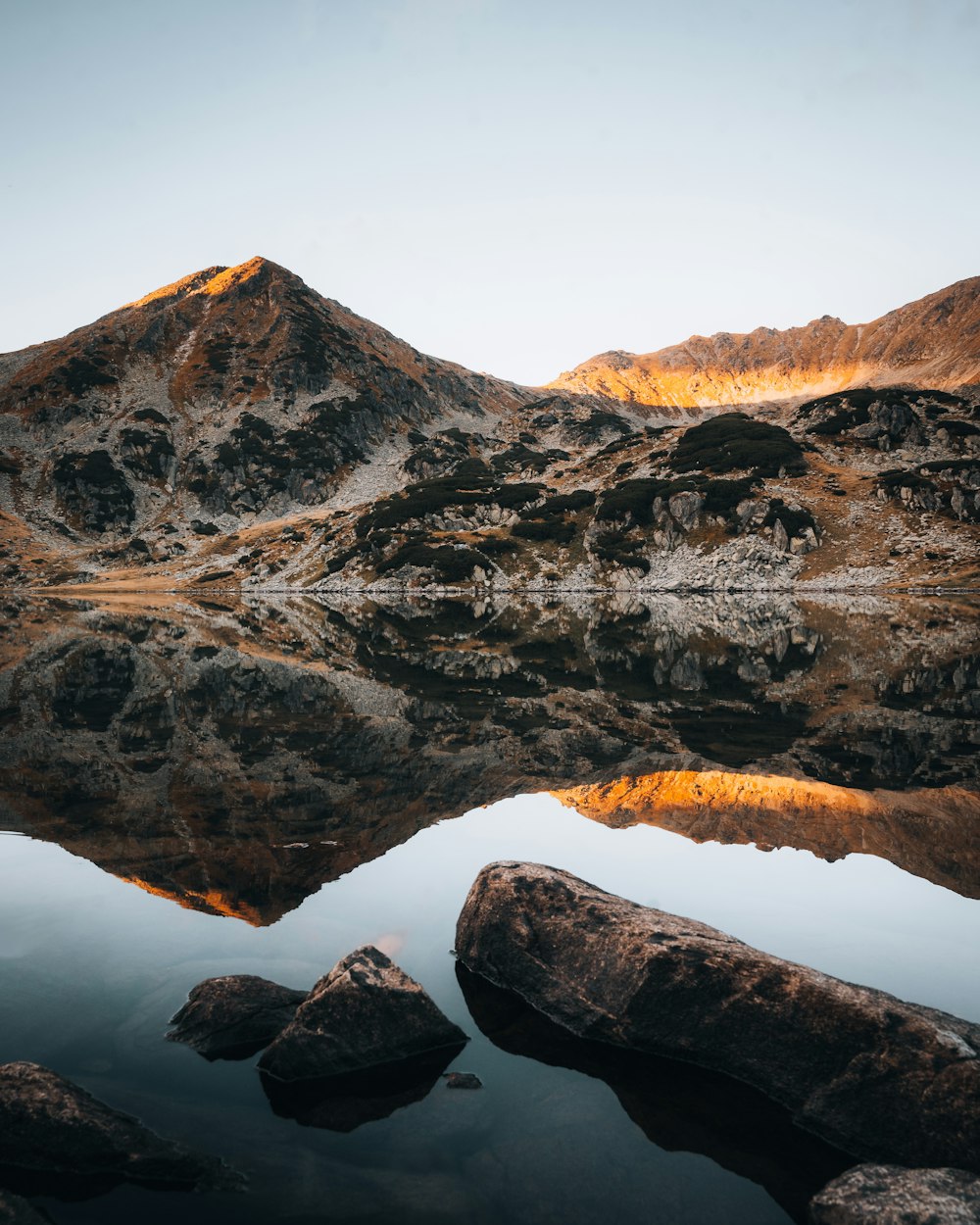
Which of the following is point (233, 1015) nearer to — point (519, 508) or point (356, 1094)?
point (356, 1094)

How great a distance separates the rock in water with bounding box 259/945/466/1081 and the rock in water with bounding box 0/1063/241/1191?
1501 millimetres

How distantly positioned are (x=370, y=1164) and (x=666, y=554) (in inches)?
4573

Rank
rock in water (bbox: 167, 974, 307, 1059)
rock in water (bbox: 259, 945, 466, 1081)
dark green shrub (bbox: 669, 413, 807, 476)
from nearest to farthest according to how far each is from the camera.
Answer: rock in water (bbox: 259, 945, 466, 1081) → rock in water (bbox: 167, 974, 307, 1059) → dark green shrub (bbox: 669, 413, 807, 476)

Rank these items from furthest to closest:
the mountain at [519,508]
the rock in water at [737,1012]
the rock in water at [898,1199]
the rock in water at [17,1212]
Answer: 1. the mountain at [519,508]
2. the rock in water at [737,1012]
3. the rock in water at [17,1212]
4. the rock in water at [898,1199]

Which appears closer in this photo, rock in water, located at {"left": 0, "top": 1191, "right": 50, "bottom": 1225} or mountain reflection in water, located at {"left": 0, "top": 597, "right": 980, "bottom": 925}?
rock in water, located at {"left": 0, "top": 1191, "right": 50, "bottom": 1225}

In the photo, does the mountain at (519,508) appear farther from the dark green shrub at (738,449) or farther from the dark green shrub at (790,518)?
the dark green shrub at (738,449)

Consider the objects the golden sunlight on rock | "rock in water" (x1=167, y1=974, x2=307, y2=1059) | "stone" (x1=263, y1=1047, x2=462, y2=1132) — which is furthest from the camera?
the golden sunlight on rock

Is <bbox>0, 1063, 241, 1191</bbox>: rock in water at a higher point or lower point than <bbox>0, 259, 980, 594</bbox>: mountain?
lower

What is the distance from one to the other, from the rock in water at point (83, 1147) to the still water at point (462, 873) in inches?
8.4

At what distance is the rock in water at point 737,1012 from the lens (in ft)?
23.1

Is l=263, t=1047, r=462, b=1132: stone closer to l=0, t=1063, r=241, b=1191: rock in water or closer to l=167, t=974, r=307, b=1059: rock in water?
l=167, t=974, r=307, b=1059: rock in water

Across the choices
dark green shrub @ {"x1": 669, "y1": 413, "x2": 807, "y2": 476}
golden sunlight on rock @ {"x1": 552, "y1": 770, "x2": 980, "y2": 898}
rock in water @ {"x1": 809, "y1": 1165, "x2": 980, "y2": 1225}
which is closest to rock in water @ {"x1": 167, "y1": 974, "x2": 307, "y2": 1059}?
rock in water @ {"x1": 809, "y1": 1165, "x2": 980, "y2": 1225}

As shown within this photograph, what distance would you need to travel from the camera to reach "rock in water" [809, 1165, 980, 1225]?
559 centimetres

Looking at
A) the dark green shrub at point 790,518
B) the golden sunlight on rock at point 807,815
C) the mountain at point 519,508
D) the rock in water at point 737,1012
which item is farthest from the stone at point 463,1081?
the dark green shrub at point 790,518
